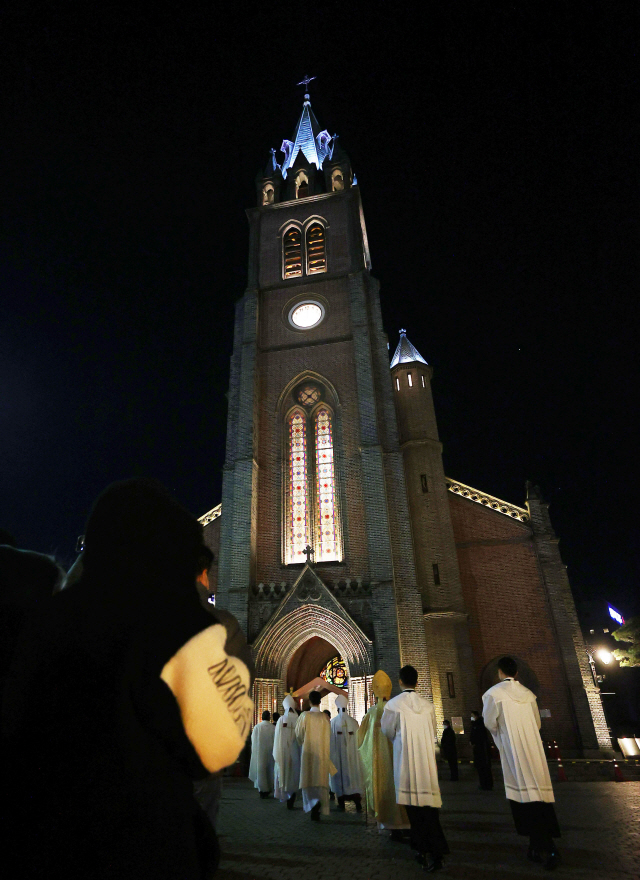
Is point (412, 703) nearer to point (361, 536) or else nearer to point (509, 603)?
point (361, 536)

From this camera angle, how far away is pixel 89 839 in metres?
1.31

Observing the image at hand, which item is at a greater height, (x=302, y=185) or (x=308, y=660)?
(x=302, y=185)

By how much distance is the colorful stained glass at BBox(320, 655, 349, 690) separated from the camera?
18.5 m

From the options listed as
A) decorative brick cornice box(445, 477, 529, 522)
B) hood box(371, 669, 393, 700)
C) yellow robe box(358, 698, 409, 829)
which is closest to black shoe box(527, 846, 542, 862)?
yellow robe box(358, 698, 409, 829)

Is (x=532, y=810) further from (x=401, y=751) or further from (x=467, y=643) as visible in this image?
(x=467, y=643)

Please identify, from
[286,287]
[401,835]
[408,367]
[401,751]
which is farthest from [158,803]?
[286,287]

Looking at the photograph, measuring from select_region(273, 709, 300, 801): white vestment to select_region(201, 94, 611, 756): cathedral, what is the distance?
5903mm

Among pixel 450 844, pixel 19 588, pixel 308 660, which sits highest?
pixel 308 660

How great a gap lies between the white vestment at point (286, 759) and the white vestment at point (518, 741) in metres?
4.43

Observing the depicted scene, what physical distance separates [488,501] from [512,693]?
1548 centimetres

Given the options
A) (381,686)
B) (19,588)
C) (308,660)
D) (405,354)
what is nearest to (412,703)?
(381,686)

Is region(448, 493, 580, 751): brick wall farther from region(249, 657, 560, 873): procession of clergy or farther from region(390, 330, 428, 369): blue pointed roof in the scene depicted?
region(249, 657, 560, 873): procession of clergy

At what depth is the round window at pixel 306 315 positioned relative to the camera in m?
23.3

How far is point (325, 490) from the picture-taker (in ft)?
65.0
